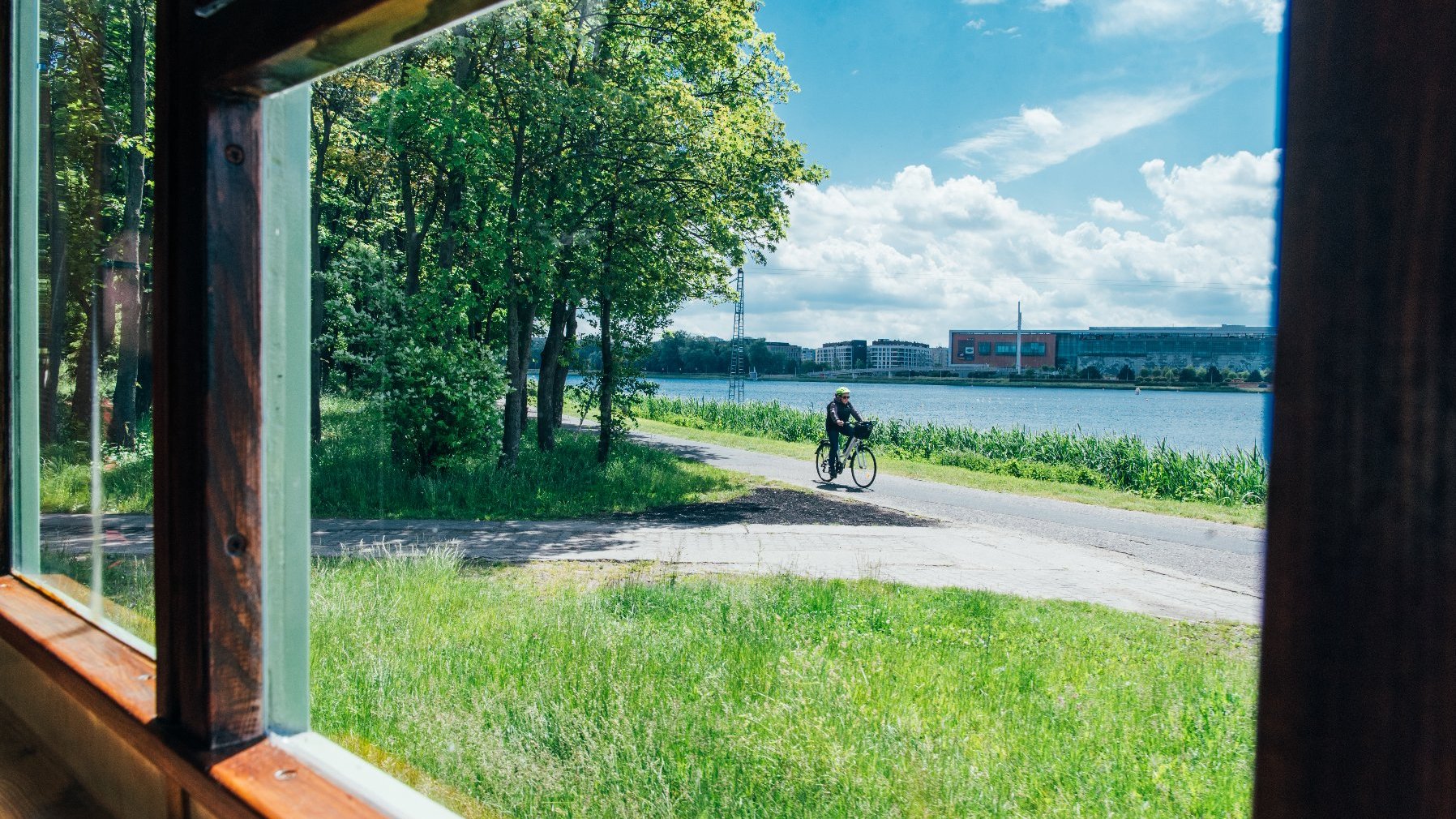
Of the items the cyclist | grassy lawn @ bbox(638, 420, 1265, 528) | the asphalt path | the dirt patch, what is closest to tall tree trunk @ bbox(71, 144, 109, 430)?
the dirt patch

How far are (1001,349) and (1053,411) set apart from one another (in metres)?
17.8

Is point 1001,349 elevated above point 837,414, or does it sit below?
above

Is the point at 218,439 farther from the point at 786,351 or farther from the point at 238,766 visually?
the point at 786,351

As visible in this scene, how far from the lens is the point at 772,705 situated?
3371 mm

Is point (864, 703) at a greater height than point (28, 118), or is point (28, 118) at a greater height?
point (28, 118)

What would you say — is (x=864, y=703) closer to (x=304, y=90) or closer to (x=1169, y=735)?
(x=1169, y=735)

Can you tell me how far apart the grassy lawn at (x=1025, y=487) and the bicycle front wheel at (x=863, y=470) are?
3.56 feet

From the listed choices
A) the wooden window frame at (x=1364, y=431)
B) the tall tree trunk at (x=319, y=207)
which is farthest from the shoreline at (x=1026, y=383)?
the tall tree trunk at (x=319, y=207)

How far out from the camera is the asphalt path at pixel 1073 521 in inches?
312

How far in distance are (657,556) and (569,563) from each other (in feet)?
2.46

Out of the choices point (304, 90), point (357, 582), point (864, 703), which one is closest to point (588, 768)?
point (864, 703)

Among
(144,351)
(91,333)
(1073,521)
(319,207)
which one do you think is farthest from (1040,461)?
(144,351)

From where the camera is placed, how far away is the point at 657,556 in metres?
7.17

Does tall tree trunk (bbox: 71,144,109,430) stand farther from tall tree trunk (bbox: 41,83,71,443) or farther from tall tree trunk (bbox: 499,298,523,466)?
tall tree trunk (bbox: 499,298,523,466)
